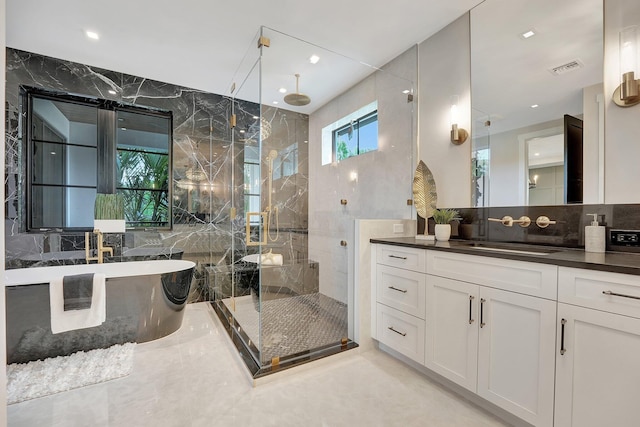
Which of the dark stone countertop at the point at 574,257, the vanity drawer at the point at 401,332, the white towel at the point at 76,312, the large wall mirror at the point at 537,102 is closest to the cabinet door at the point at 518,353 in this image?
the dark stone countertop at the point at 574,257

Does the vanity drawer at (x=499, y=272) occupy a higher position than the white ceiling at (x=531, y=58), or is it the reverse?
the white ceiling at (x=531, y=58)

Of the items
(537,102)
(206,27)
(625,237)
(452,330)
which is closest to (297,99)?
(206,27)

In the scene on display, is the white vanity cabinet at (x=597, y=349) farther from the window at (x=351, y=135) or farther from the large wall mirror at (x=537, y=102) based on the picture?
the window at (x=351, y=135)

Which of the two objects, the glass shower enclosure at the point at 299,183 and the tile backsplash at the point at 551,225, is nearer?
the tile backsplash at the point at 551,225

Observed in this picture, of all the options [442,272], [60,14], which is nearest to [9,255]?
[60,14]

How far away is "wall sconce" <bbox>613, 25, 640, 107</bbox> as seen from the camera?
1.56 meters

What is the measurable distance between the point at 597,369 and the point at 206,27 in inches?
133

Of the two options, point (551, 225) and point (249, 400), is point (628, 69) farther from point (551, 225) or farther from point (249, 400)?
point (249, 400)

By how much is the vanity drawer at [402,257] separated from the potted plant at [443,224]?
40cm

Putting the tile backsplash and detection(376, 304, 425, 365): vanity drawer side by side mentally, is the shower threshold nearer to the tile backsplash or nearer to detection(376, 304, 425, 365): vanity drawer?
detection(376, 304, 425, 365): vanity drawer

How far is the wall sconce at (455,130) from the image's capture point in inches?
93.6

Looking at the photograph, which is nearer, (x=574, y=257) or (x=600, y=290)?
(x=600, y=290)

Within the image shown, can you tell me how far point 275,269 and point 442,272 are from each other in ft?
5.41

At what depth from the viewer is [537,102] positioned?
196 centimetres
